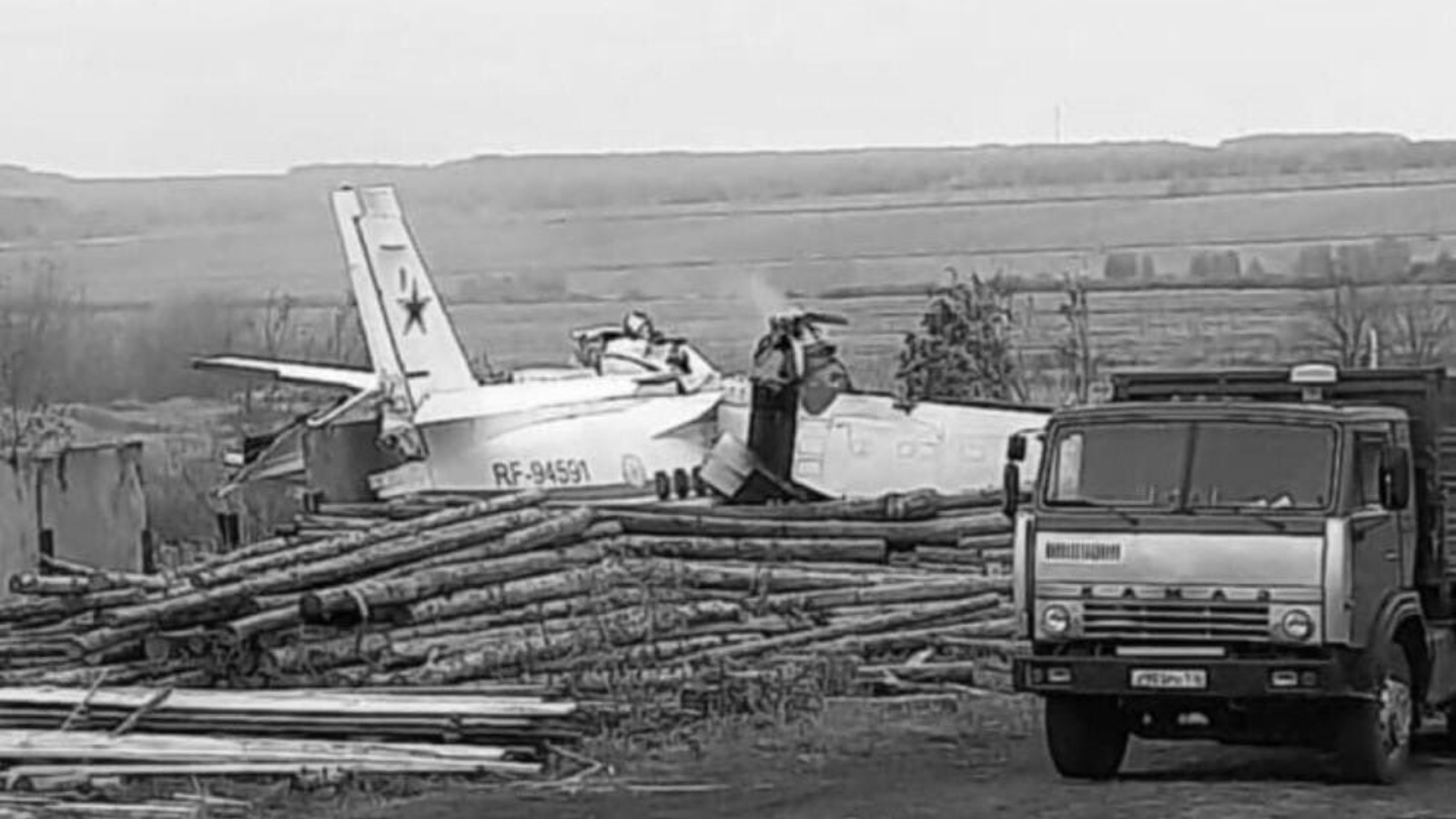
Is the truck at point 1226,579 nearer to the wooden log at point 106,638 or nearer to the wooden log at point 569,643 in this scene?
the wooden log at point 569,643

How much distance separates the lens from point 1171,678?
18703mm

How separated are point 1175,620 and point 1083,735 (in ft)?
4.66

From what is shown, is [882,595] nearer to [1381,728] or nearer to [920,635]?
[920,635]

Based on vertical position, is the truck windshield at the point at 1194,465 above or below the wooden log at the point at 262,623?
above

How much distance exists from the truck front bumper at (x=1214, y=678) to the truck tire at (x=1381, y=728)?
337mm

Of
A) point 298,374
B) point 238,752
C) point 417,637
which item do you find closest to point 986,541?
point 417,637

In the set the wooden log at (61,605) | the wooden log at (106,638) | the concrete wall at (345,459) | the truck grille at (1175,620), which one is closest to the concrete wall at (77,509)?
the wooden log at (61,605)

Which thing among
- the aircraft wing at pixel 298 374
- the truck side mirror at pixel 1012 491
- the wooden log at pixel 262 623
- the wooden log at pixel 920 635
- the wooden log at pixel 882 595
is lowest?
the wooden log at pixel 920 635

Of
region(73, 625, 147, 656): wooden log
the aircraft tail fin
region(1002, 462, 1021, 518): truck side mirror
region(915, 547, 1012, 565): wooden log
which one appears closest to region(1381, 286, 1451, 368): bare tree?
the aircraft tail fin

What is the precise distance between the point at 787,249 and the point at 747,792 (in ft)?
214

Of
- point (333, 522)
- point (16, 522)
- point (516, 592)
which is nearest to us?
point (516, 592)

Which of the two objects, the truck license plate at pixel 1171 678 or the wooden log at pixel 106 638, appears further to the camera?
the wooden log at pixel 106 638

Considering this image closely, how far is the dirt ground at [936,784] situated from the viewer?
18.5 meters

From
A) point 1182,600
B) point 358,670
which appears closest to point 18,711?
point 358,670
